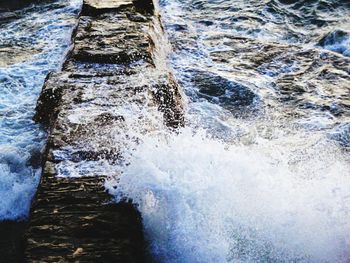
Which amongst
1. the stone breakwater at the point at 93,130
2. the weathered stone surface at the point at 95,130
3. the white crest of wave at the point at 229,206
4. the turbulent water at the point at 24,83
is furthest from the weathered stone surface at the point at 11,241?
the white crest of wave at the point at 229,206

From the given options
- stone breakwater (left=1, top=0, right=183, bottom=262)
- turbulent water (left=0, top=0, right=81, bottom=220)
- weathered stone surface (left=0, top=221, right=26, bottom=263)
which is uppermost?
stone breakwater (left=1, top=0, right=183, bottom=262)

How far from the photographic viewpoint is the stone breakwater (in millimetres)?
3486

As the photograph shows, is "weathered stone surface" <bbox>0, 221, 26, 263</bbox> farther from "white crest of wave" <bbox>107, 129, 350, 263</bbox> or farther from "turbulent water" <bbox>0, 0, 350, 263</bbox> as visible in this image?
"white crest of wave" <bbox>107, 129, 350, 263</bbox>

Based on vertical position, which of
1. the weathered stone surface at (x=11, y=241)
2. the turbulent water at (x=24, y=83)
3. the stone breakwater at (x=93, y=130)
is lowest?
the turbulent water at (x=24, y=83)

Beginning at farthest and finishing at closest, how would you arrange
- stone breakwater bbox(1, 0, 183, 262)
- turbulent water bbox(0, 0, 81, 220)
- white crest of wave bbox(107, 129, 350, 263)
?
turbulent water bbox(0, 0, 81, 220) < white crest of wave bbox(107, 129, 350, 263) < stone breakwater bbox(1, 0, 183, 262)

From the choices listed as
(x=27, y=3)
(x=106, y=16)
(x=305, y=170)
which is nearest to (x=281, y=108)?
(x=305, y=170)

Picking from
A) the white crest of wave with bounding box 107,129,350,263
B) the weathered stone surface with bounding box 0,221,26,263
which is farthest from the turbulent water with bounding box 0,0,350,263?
the weathered stone surface with bounding box 0,221,26,263

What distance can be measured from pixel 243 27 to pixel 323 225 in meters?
5.94

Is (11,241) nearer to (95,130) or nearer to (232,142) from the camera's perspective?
(95,130)

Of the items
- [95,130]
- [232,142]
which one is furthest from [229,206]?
[95,130]

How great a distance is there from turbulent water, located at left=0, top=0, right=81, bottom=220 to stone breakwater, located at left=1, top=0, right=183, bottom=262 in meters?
0.40

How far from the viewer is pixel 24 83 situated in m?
Result: 6.82

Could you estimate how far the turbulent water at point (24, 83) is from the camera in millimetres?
4605

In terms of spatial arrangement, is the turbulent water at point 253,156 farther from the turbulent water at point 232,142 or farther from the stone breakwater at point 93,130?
the stone breakwater at point 93,130
